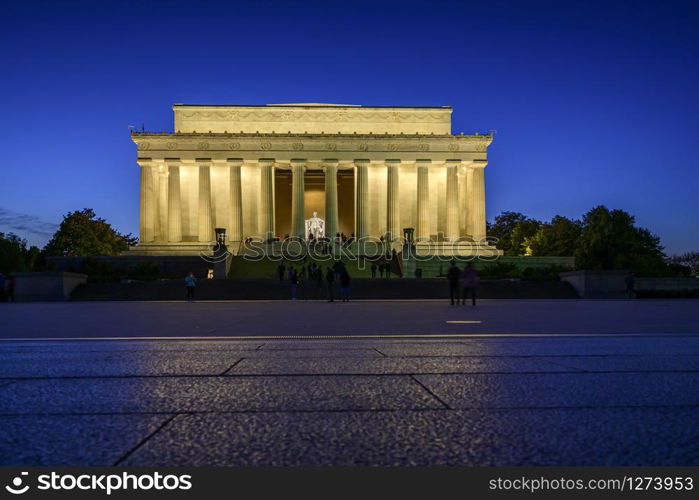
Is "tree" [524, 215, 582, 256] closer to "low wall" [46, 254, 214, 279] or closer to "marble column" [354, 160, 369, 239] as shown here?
"marble column" [354, 160, 369, 239]

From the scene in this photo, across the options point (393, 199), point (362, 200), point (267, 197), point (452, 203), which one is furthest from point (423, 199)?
point (267, 197)

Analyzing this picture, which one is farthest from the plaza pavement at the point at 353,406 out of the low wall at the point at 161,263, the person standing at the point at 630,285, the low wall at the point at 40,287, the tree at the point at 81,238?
the tree at the point at 81,238

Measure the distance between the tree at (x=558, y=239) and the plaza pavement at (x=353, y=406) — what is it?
88.7 m

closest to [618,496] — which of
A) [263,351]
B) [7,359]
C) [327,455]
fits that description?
[327,455]

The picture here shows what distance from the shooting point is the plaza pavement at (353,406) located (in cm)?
310

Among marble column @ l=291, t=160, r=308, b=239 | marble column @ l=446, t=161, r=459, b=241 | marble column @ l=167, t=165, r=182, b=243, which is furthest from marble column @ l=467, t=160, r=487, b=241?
marble column @ l=167, t=165, r=182, b=243

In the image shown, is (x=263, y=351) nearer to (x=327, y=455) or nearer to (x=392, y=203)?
(x=327, y=455)

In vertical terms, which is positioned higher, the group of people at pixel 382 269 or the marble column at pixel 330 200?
the marble column at pixel 330 200

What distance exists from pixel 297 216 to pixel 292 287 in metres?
36.6

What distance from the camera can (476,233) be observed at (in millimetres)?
74500

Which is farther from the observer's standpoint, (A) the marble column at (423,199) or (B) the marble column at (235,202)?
(A) the marble column at (423,199)

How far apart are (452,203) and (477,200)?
9.76ft
